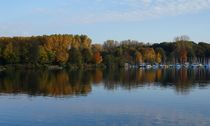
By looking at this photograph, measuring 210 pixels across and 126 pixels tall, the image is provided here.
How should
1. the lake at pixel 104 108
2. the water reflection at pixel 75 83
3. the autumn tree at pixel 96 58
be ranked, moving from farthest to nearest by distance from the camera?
1. the autumn tree at pixel 96 58
2. the water reflection at pixel 75 83
3. the lake at pixel 104 108

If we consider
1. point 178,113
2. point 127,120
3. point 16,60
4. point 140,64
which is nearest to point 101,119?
point 127,120

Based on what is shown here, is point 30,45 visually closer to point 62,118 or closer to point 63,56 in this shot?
point 63,56

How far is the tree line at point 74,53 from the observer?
114375 mm

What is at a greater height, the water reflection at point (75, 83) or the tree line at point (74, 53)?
the tree line at point (74, 53)

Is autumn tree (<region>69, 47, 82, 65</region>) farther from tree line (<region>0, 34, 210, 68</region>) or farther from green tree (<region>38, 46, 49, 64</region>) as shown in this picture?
green tree (<region>38, 46, 49, 64</region>)

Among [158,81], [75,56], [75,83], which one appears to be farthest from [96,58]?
[75,83]

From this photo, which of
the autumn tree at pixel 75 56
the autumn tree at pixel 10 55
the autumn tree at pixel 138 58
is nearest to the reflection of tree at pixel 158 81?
the autumn tree at pixel 10 55

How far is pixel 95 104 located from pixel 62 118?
7.55 meters

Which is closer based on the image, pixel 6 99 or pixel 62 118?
pixel 62 118

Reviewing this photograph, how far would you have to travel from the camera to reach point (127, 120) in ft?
90.9

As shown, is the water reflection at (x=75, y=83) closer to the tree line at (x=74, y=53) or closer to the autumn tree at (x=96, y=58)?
the tree line at (x=74, y=53)

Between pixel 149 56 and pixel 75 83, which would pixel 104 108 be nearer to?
pixel 75 83

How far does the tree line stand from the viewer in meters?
114

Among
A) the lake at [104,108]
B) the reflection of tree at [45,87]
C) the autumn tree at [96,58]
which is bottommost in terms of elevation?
the lake at [104,108]
